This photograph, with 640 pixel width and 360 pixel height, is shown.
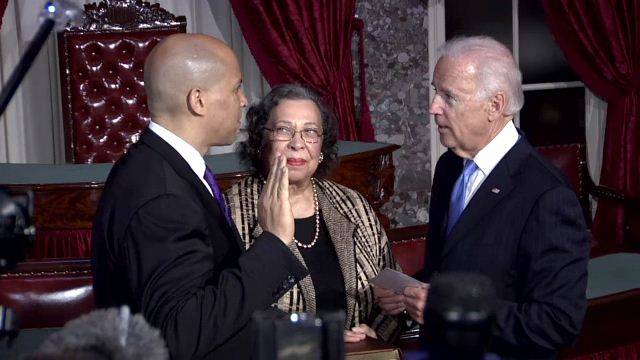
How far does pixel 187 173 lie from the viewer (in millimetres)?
1721

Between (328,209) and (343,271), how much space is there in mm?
224

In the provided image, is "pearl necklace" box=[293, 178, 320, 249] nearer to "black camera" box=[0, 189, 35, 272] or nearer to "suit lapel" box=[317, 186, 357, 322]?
"suit lapel" box=[317, 186, 357, 322]

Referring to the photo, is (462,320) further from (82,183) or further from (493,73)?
(82,183)

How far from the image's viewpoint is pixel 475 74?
2145mm

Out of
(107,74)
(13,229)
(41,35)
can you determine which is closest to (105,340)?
(13,229)

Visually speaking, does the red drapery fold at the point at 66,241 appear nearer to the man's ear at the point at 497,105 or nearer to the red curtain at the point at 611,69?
the man's ear at the point at 497,105

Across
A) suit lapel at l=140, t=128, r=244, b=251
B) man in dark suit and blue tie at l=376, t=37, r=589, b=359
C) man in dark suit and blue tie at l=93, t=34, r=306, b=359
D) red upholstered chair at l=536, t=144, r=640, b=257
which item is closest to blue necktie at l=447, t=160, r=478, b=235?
man in dark suit and blue tie at l=376, t=37, r=589, b=359

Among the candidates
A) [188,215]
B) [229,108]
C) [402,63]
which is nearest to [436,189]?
[229,108]

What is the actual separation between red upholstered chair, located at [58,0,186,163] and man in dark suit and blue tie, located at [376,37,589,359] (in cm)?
313

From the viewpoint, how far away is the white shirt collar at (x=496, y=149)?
2127mm

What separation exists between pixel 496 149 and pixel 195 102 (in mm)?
784

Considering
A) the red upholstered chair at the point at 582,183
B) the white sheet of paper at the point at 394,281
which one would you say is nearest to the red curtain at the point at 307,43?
the red upholstered chair at the point at 582,183

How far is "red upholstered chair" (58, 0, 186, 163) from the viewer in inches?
199

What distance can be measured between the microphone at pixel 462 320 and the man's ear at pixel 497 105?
3.81ft
